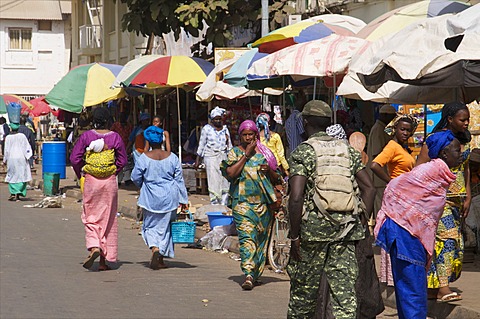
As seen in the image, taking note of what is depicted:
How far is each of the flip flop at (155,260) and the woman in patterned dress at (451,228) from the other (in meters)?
4.08

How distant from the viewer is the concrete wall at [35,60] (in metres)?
56.9

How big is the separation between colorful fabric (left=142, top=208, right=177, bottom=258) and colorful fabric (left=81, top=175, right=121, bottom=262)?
453 mm

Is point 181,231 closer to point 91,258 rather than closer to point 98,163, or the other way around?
point 91,258

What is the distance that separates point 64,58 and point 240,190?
161 feet

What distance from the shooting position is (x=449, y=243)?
8.49 metres

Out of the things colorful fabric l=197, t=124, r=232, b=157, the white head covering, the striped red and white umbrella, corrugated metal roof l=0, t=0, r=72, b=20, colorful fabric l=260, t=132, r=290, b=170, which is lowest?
colorful fabric l=197, t=124, r=232, b=157

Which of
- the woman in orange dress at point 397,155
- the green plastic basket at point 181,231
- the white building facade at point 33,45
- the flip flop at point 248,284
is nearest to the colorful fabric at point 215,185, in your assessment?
the green plastic basket at point 181,231

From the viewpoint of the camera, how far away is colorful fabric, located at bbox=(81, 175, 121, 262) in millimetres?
12070

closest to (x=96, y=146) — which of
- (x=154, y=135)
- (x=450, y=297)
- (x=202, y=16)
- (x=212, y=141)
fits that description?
A: (x=154, y=135)

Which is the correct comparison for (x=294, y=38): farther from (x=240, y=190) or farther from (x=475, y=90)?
(x=240, y=190)

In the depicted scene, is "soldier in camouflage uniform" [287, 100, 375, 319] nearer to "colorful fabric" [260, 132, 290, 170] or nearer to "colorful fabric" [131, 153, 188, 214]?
"colorful fabric" [131, 153, 188, 214]

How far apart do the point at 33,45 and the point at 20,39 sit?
80cm

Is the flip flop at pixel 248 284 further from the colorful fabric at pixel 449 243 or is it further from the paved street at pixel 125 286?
the colorful fabric at pixel 449 243

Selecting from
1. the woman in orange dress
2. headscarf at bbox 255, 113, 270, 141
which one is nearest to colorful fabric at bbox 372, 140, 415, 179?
the woman in orange dress
